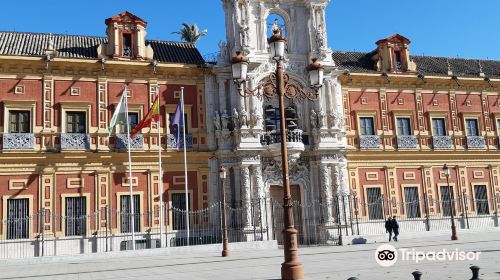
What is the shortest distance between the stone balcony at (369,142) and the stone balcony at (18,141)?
16.0 metres

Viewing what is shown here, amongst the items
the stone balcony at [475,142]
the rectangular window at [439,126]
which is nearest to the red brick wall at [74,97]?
the rectangular window at [439,126]

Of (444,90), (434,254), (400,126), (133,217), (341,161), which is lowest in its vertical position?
(434,254)

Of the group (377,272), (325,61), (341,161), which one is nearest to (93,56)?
(325,61)

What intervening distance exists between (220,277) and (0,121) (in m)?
15.1

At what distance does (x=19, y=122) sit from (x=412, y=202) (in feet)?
64.5

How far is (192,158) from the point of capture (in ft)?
80.1

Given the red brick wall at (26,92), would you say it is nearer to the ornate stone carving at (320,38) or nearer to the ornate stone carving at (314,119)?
the ornate stone carving at (314,119)

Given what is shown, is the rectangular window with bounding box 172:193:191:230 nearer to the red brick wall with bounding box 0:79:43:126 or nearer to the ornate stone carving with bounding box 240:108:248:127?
the ornate stone carving with bounding box 240:108:248:127

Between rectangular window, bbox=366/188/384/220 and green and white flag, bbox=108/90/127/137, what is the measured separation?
1293cm

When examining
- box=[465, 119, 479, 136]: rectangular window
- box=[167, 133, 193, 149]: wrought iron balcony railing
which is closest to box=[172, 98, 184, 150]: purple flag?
box=[167, 133, 193, 149]: wrought iron balcony railing

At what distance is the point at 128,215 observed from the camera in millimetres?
23094

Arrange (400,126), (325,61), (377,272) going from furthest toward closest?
(400,126) → (325,61) → (377,272)

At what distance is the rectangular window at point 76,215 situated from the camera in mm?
22125

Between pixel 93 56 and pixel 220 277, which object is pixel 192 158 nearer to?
pixel 93 56
